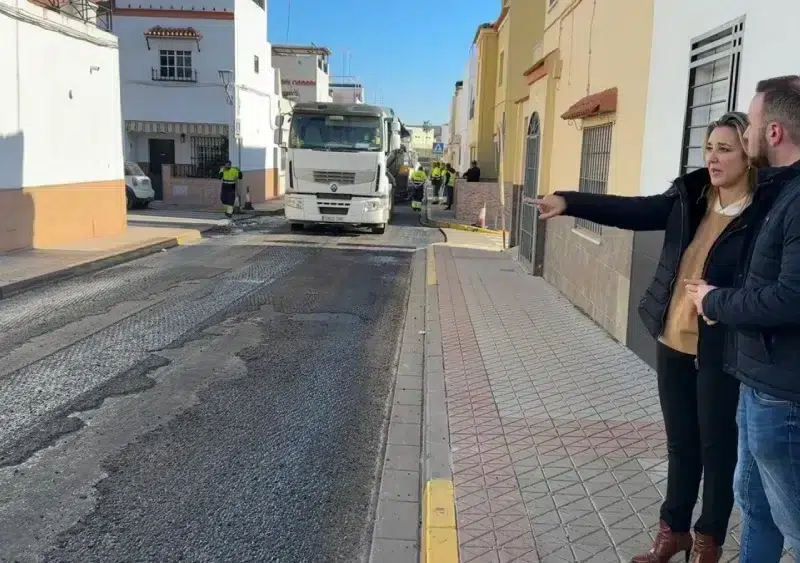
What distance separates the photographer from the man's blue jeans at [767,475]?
7.16 feet

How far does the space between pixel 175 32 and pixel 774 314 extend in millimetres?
27132

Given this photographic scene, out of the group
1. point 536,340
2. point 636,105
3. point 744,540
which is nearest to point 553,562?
point 744,540

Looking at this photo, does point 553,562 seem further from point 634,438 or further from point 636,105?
point 636,105

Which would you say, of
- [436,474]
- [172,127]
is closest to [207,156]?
[172,127]

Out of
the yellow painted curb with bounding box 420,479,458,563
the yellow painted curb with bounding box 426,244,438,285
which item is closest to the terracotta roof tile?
the yellow painted curb with bounding box 426,244,438,285

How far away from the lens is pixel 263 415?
5.28 meters

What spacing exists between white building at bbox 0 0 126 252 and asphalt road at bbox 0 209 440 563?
12.2 feet

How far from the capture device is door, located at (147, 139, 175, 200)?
1088 inches

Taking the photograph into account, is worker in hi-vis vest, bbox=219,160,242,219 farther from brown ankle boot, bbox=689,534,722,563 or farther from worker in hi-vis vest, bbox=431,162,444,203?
brown ankle boot, bbox=689,534,722,563

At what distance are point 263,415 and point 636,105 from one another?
4.77 meters

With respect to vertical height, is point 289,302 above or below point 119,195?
below

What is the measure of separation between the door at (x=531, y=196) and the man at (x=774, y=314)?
919 centimetres

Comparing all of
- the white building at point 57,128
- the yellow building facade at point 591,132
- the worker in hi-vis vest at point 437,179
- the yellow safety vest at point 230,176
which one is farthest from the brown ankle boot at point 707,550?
the worker in hi-vis vest at point 437,179

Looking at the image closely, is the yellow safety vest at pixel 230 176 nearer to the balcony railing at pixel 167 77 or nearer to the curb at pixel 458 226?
the balcony railing at pixel 167 77
